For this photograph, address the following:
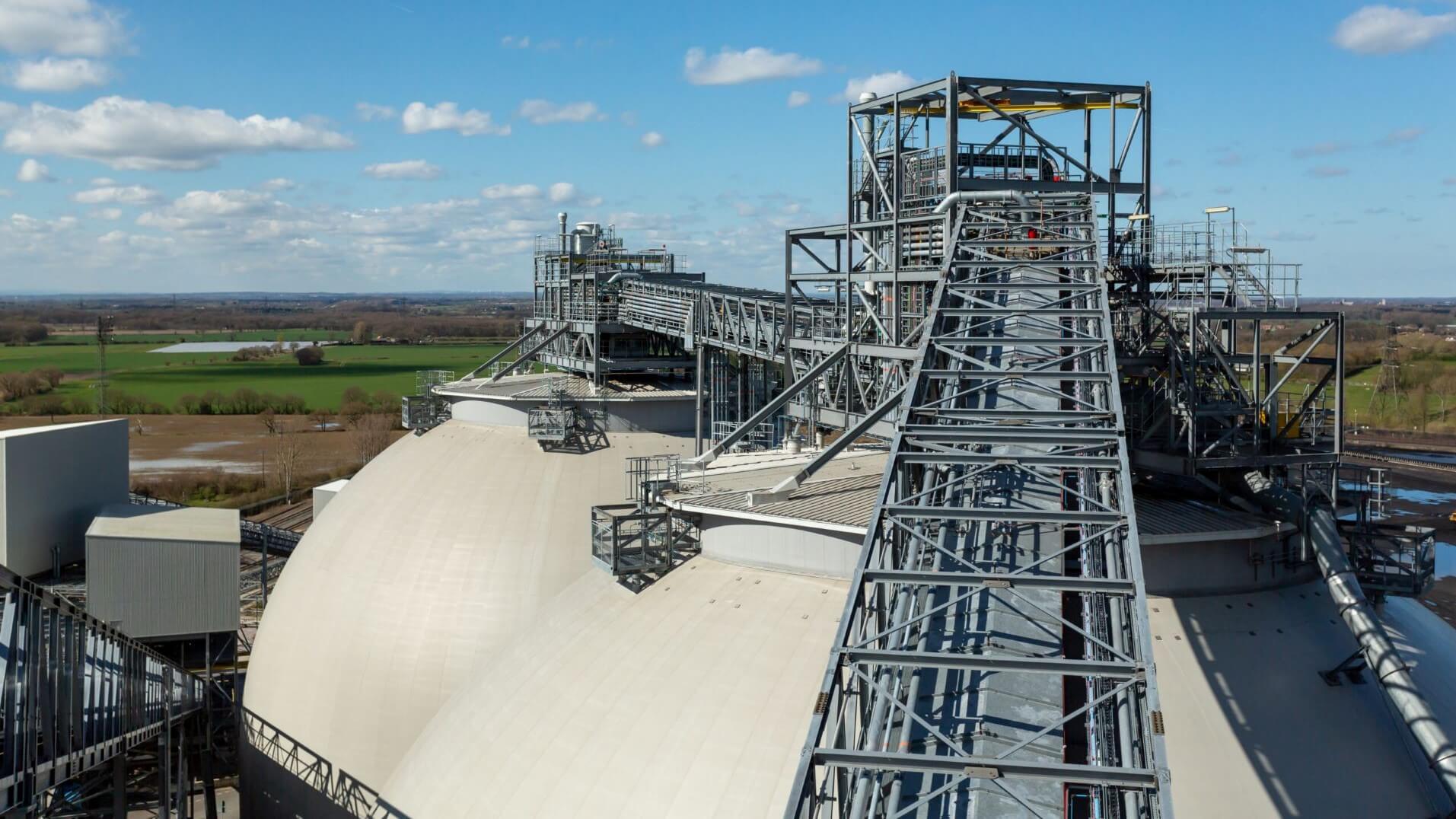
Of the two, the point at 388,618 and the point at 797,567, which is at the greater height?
the point at 797,567

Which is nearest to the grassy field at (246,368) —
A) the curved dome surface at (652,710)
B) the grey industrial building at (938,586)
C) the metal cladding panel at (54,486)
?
the metal cladding panel at (54,486)

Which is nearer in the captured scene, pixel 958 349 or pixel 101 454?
pixel 958 349

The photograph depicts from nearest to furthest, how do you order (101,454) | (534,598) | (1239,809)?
(1239,809), (534,598), (101,454)

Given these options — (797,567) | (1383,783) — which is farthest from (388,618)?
(1383,783)

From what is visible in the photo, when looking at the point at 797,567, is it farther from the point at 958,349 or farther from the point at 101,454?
the point at 101,454

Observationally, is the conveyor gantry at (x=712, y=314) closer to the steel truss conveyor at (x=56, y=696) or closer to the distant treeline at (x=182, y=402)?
the steel truss conveyor at (x=56, y=696)

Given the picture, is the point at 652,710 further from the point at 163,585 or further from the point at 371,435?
the point at 371,435

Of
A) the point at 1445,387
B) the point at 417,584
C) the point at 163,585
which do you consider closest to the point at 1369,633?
the point at 417,584
